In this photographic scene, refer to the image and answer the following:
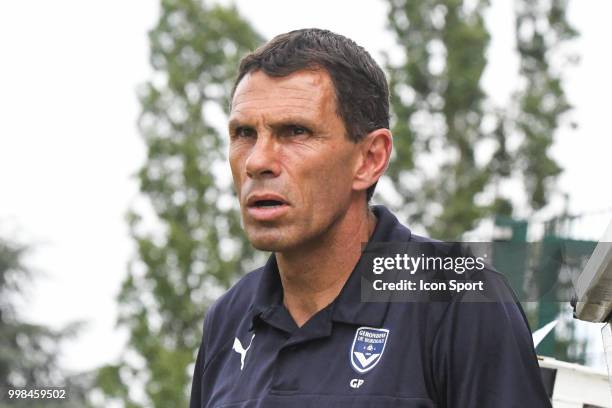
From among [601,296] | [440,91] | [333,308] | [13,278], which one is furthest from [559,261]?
[440,91]

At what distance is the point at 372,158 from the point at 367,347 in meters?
0.60

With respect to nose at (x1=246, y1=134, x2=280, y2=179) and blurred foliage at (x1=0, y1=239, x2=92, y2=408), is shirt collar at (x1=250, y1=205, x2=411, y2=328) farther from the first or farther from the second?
blurred foliage at (x1=0, y1=239, x2=92, y2=408)

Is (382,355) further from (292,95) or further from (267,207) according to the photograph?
(292,95)

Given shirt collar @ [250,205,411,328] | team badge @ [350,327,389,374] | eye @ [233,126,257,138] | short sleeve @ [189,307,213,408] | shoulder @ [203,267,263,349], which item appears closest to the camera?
team badge @ [350,327,389,374]

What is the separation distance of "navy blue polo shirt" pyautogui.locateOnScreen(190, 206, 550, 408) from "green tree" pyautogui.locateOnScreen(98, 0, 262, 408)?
1670 cm

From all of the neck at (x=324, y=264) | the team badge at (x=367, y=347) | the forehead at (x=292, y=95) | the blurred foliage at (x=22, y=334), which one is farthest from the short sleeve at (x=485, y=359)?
the blurred foliage at (x=22, y=334)

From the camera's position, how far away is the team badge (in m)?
3.52

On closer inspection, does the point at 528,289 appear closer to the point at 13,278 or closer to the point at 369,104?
the point at 369,104

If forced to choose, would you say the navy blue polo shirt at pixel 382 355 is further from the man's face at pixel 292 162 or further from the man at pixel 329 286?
the man's face at pixel 292 162

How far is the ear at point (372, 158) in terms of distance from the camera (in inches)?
150

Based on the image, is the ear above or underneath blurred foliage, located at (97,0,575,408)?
underneath

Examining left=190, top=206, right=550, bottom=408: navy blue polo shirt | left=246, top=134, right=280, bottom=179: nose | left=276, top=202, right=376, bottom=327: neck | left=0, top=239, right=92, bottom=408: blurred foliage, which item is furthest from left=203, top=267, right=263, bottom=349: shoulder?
left=0, top=239, right=92, bottom=408: blurred foliage

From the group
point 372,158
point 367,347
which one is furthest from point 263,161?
point 367,347

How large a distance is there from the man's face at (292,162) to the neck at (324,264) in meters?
0.04
